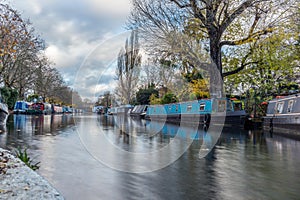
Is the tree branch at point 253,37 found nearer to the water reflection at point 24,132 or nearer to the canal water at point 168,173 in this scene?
the water reflection at point 24,132

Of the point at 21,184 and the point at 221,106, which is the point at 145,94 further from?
the point at 21,184

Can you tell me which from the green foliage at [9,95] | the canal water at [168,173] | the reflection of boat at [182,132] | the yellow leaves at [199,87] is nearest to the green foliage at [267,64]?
the yellow leaves at [199,87]

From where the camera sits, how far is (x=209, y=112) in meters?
21.2

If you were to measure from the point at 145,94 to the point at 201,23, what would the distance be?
30.1 m

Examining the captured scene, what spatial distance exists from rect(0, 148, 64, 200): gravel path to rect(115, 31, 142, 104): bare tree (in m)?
30.0

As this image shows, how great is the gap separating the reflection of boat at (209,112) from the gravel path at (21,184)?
16.5 metres

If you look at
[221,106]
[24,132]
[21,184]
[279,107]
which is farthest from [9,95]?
[21,184]

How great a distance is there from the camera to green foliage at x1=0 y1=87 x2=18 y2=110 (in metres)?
38.3

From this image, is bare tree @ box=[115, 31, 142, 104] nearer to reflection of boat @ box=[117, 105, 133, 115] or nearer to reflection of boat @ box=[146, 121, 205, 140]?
reflection of boat @ box=[117, 105, 133, 115]

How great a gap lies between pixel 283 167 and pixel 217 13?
16.5 metres

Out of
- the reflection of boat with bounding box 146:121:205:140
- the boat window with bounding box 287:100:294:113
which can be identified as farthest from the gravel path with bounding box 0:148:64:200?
the boat window with bounding box 287:100:294:113

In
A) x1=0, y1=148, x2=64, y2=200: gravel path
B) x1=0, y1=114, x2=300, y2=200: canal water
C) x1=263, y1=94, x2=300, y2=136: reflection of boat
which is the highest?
x1=263, y1=94, x2=300, y2=136: reflection of boat

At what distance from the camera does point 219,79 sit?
20.3 metres

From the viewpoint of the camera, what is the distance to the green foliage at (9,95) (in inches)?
1509
